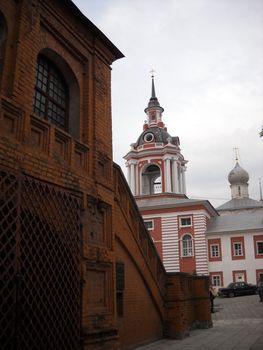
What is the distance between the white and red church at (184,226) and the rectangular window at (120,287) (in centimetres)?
3626

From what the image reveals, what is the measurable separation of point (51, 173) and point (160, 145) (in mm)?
44543

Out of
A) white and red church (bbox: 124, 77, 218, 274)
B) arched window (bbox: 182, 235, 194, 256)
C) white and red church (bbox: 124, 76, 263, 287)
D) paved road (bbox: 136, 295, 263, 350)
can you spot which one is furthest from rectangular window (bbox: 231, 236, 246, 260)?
paved road (bbox: 136, 295, 263, 350)

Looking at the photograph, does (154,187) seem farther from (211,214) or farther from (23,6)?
(23,6)

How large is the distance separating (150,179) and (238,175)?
830 inches

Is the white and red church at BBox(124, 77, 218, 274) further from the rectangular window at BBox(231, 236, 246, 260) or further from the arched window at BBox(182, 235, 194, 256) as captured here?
the rectangular window at BBox(231, 236, 246, 260)

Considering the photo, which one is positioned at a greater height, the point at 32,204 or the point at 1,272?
the point at 32,204

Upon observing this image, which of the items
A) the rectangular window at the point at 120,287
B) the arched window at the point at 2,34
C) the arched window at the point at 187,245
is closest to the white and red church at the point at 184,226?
the arched window at the point at 187,245

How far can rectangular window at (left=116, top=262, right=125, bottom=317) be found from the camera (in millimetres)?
10070

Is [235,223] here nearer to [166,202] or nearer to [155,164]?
[166,202]

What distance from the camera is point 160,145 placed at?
52.0 m

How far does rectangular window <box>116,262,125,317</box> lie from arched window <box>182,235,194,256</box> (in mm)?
37144

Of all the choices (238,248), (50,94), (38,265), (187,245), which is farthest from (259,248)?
(38,265)

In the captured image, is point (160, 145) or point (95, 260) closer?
point (95, 260)

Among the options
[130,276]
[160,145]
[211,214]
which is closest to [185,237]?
[211,214]
